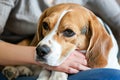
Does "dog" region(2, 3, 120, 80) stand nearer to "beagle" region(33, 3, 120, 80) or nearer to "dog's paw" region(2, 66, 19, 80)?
"beagle" region(33, 3, 120, 80)

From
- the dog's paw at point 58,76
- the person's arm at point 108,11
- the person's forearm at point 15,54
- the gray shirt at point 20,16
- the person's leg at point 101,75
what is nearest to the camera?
the person's leg at point 101,75

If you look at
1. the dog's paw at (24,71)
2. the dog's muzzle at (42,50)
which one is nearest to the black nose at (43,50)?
the dog's muzzle at (42,50)

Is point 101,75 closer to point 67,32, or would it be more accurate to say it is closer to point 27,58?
point 67,32

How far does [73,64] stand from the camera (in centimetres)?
142

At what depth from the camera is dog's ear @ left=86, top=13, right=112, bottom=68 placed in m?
1.41

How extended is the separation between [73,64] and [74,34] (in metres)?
0.13

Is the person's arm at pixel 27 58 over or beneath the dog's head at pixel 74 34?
beneath

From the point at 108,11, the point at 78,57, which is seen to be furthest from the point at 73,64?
the point at 108,11

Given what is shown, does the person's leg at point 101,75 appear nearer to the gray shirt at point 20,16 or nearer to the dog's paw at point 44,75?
the dog's paw at point 44,75

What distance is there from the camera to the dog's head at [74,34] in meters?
1.36

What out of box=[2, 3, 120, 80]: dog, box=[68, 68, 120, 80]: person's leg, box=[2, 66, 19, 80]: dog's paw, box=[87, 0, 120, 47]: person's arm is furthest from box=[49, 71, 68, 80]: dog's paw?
box=[87, 0, 120, 47]: person's arm

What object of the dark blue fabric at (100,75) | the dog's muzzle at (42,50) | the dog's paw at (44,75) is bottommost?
the dog's paw at (44,75)

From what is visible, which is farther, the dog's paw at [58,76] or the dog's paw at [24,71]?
the dog's paw at [24,71]

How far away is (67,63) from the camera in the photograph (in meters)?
1.41
